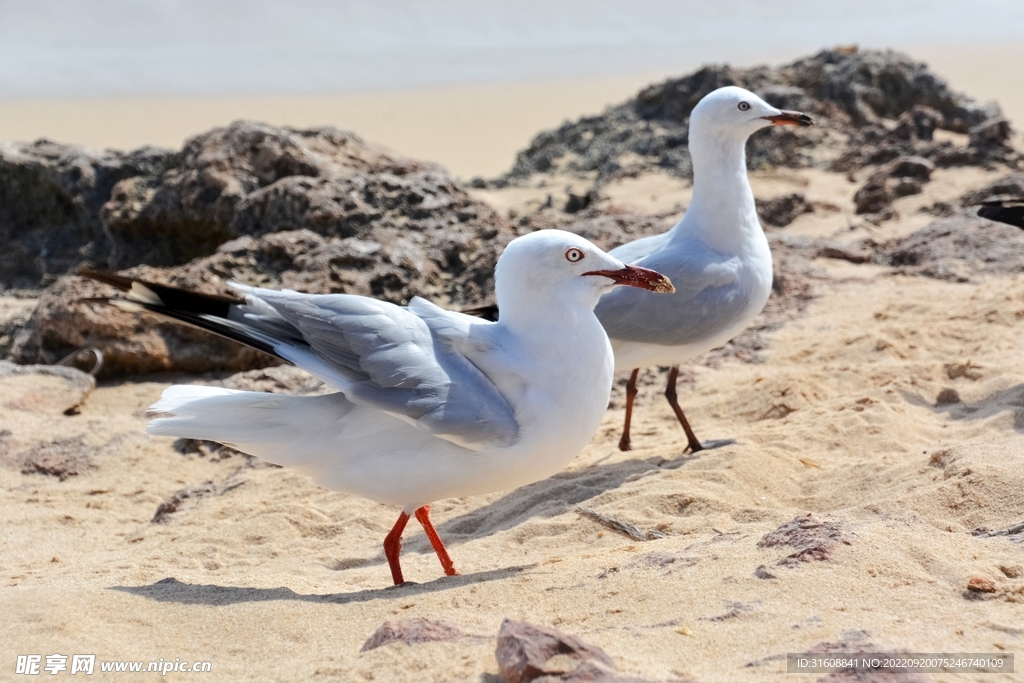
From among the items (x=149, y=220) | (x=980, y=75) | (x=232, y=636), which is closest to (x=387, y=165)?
(x=149, y=220)

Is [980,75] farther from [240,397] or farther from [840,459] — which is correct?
[240,397]

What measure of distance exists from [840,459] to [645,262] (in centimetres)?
141

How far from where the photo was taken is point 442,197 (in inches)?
303

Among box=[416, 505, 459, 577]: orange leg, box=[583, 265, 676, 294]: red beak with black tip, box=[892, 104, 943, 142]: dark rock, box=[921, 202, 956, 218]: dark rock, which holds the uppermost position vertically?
box=[892, 104, 943, 142]: dark rock

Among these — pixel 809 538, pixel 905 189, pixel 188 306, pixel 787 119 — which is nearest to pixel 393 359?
pixel 188 306

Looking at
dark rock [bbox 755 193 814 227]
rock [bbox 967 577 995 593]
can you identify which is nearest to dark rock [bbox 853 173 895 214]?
dark rock [bbox 755 193 814 227]

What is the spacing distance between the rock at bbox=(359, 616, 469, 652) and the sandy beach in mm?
42

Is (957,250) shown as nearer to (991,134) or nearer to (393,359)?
(991,134)

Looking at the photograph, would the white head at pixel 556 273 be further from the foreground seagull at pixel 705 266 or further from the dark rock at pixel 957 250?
the dark rock at pixel 957 250

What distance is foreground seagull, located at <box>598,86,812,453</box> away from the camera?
5469 millimetres

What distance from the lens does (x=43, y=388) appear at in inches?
250

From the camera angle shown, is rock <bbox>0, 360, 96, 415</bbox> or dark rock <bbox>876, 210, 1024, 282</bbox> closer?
rock <bbox>0, 360, 96, 415</bbox>

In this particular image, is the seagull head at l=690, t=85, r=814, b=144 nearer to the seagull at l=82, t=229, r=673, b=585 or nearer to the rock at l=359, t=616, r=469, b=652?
the seagull at l=82, t=229, r=673, b=585

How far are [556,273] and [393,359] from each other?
26.9 inches
